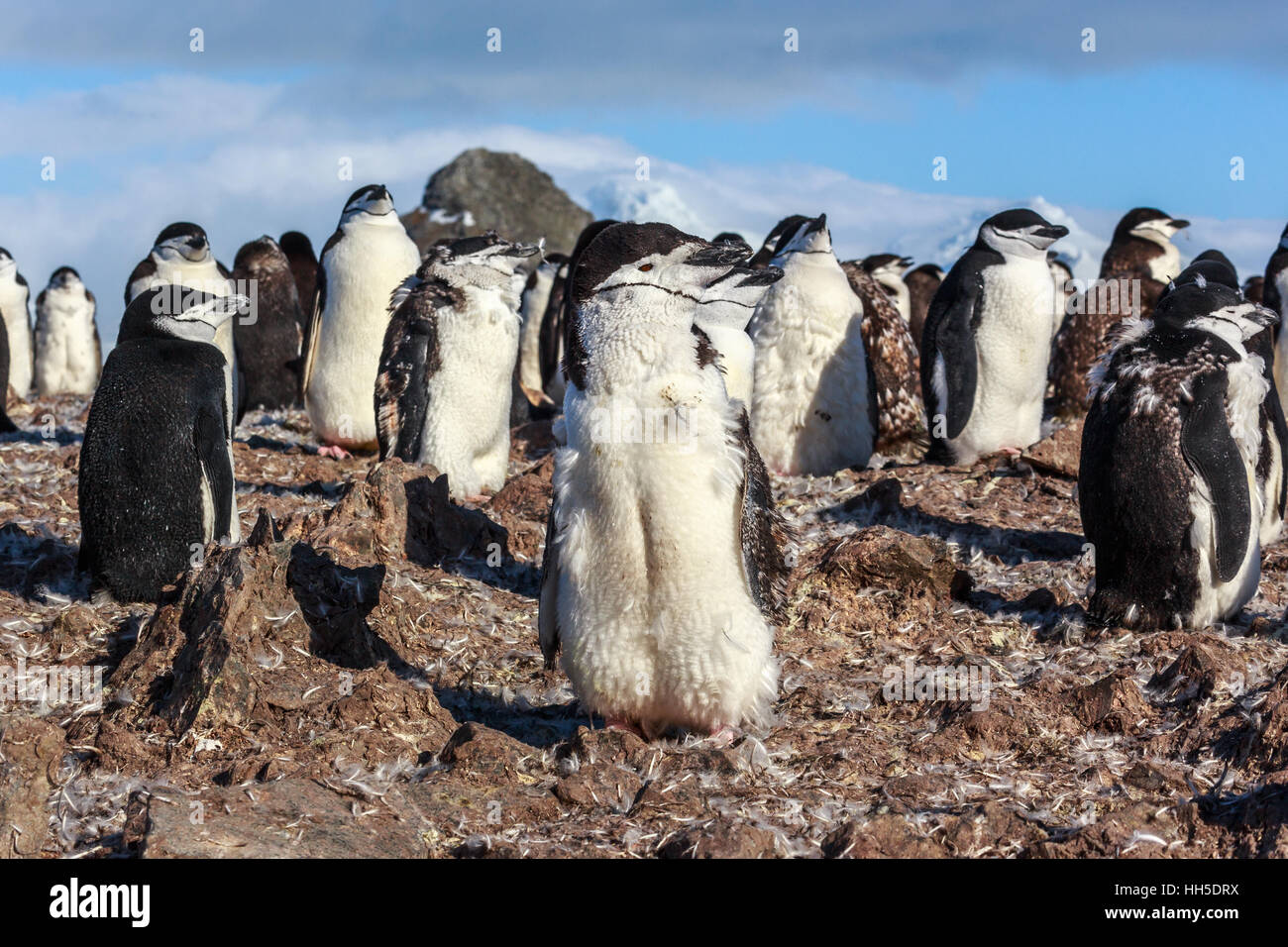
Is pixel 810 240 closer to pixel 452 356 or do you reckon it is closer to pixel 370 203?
pixel 452 356

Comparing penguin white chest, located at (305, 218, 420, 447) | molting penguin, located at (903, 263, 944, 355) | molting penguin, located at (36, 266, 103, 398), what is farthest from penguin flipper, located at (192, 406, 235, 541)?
molting penguin, located at (36, 266, 103, 398)

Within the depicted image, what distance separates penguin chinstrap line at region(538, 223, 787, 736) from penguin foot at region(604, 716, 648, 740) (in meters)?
0.04

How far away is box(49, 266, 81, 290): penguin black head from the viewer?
70.5ft

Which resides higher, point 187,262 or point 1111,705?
point 187,262

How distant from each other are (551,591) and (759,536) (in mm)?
746

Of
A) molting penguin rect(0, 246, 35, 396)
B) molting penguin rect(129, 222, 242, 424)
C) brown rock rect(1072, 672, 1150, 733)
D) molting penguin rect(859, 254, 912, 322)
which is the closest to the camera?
brown rock rect(1072, 672, 1150, 733)

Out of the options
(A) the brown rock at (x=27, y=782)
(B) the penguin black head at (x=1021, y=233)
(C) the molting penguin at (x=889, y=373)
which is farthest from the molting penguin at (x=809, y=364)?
(A) the brown rock at (x=27, y=782)

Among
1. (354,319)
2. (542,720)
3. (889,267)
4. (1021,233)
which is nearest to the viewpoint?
(542,720)

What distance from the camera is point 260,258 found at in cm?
1441

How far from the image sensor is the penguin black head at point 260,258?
564 inches

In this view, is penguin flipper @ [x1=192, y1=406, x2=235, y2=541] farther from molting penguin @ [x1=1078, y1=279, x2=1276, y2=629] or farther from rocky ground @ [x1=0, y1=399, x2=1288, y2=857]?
molting penguin @ [x1=1078, y1=279, x2=1276, y2=629]

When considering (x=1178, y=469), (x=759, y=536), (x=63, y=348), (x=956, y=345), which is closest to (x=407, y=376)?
(x=956, y=345)
